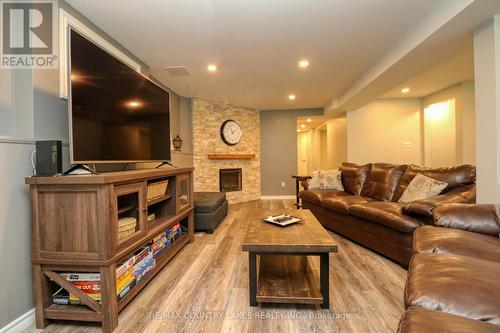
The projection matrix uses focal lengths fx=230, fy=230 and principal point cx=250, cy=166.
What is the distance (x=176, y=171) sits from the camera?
2465mm

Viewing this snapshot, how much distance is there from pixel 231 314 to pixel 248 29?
2.47 meters

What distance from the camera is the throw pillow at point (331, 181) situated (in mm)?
3861

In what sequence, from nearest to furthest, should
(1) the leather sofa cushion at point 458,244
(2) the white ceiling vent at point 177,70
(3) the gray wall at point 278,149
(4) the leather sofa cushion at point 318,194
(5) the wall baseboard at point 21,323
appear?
(1) the leather sofa cushion at point 458,244
(5) the wall baseboard at point 21,323
(2) the white ceiling vent at point 177,70
(4) the leather sofa cushion at point 318,194
(3) the gray wall at point 278,149

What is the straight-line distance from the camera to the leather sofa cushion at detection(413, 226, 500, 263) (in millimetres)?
1200

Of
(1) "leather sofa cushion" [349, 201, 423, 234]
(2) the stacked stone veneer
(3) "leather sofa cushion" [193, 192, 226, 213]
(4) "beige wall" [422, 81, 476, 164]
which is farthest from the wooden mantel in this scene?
(4) "beige wall" [422, 81, 476, 164]

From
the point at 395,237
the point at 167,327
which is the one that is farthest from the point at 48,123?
the point at 395,237

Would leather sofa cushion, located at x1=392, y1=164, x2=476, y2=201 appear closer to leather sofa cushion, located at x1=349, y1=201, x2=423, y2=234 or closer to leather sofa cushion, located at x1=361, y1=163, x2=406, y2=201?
leather sofa cushion, located at x1=361, y1=163, x2=406, y2=201

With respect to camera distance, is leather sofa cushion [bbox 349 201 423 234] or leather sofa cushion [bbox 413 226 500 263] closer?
leather sofa cushion [bbox 413 226 500 263]

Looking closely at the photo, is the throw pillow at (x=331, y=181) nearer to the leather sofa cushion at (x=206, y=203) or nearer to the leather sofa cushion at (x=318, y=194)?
the leather sofa cushion at (x=318, y=194)

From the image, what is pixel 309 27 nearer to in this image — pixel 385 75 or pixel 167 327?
pixel 385 75

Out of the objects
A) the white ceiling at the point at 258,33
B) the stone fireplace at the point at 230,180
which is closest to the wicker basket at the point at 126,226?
the white ceiling at the point at 258,33

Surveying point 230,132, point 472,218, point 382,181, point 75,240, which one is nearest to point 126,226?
point 75,240

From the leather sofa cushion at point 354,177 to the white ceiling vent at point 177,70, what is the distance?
9.73ft

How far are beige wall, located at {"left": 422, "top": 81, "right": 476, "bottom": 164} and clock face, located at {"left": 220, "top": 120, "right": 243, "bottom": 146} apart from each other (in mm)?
4338
